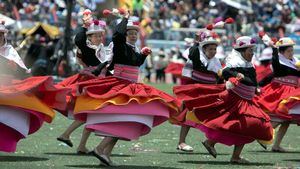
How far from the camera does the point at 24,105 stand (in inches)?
467

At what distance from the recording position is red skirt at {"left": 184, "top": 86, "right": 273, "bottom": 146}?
41.3 feet

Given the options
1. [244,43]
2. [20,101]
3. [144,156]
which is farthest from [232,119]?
[20,101]

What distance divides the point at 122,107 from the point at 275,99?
375 centimetres

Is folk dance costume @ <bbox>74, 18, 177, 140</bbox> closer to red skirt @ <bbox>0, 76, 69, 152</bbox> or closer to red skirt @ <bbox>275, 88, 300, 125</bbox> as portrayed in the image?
red skirt @ <bbox>0, 76, 69, 152</bbox>

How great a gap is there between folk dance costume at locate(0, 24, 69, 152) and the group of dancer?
0.01m

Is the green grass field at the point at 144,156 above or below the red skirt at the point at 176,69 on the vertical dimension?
below

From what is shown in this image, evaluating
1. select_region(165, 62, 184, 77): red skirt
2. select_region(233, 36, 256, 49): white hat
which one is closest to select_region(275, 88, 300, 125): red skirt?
select_region(233, 36, 256, 49): white hat

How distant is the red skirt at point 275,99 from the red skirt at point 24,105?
346 cm

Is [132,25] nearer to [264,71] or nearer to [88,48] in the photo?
[88,48]

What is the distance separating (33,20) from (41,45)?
6.47 meters

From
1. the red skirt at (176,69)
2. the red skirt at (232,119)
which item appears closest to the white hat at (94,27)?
the red skirt at (232,119)

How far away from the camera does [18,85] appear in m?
12.0

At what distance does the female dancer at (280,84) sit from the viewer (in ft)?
48.3

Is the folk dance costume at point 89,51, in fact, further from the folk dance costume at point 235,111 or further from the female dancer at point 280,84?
the female dancer at point 280,84
